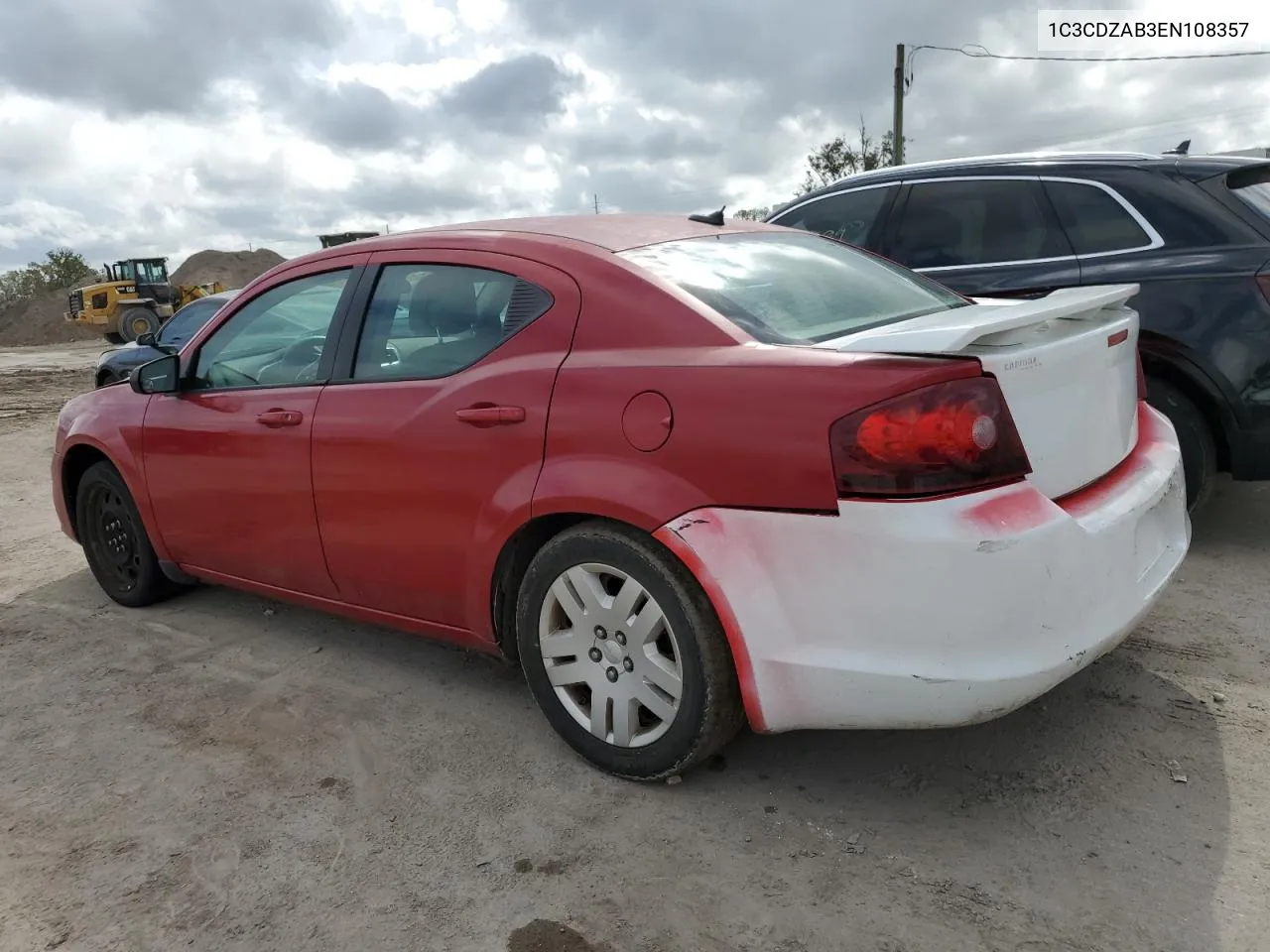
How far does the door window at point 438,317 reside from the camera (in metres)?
2.95

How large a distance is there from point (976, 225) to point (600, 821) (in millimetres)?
3781

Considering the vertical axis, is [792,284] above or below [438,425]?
above

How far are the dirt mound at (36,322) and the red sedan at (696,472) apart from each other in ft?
133

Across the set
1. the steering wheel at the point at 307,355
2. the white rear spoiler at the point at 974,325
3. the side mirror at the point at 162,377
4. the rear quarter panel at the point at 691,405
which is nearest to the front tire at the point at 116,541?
the side mirror at the point at 162,377

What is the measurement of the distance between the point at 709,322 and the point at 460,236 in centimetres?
109

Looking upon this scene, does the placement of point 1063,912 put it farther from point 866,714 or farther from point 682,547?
point 682,547

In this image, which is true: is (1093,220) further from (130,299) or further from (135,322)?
(130,299)

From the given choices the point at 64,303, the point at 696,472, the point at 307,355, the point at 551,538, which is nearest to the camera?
the point at 696,472

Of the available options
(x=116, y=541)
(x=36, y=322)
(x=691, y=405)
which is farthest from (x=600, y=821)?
(x=36, y=322)

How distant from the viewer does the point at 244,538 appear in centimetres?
374

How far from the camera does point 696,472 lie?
7.91 ft

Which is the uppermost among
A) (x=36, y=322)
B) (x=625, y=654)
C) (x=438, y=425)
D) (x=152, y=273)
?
(x=152, y=273)

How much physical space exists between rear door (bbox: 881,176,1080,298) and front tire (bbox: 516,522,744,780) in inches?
123

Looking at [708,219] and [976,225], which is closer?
[708,219]
